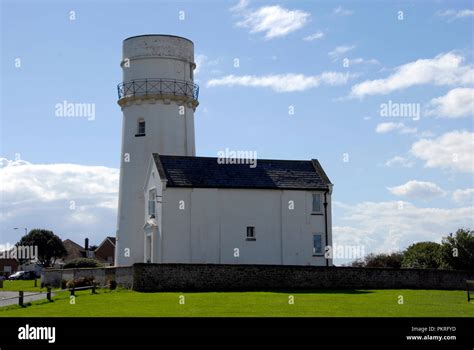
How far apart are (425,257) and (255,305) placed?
3026 cm

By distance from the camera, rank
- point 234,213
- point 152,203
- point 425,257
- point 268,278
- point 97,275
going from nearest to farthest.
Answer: point 268,278, point 97,275, point 234,213, point 152,203, point 425,257

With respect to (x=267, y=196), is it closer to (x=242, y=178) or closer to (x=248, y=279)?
(x=242, y=178)

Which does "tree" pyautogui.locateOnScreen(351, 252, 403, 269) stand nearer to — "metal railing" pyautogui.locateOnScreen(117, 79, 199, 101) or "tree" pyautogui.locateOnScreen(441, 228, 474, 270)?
"tree" pyautogui.locateOnScreen(441, 228, 474, 270)

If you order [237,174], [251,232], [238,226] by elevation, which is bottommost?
[251,232]

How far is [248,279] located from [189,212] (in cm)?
829

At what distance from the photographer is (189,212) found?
152 ft

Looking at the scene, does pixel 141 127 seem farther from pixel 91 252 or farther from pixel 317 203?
pixel 91 252

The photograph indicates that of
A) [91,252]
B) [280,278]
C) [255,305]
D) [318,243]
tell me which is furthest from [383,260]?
[91,252]

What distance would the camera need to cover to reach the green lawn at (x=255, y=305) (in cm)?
2697

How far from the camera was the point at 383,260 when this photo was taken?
237 ft

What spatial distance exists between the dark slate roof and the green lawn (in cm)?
1080

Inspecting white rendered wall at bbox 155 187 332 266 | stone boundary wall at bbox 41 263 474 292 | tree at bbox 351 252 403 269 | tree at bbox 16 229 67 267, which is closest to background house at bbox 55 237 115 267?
tree at bbox 16 229 67 267
